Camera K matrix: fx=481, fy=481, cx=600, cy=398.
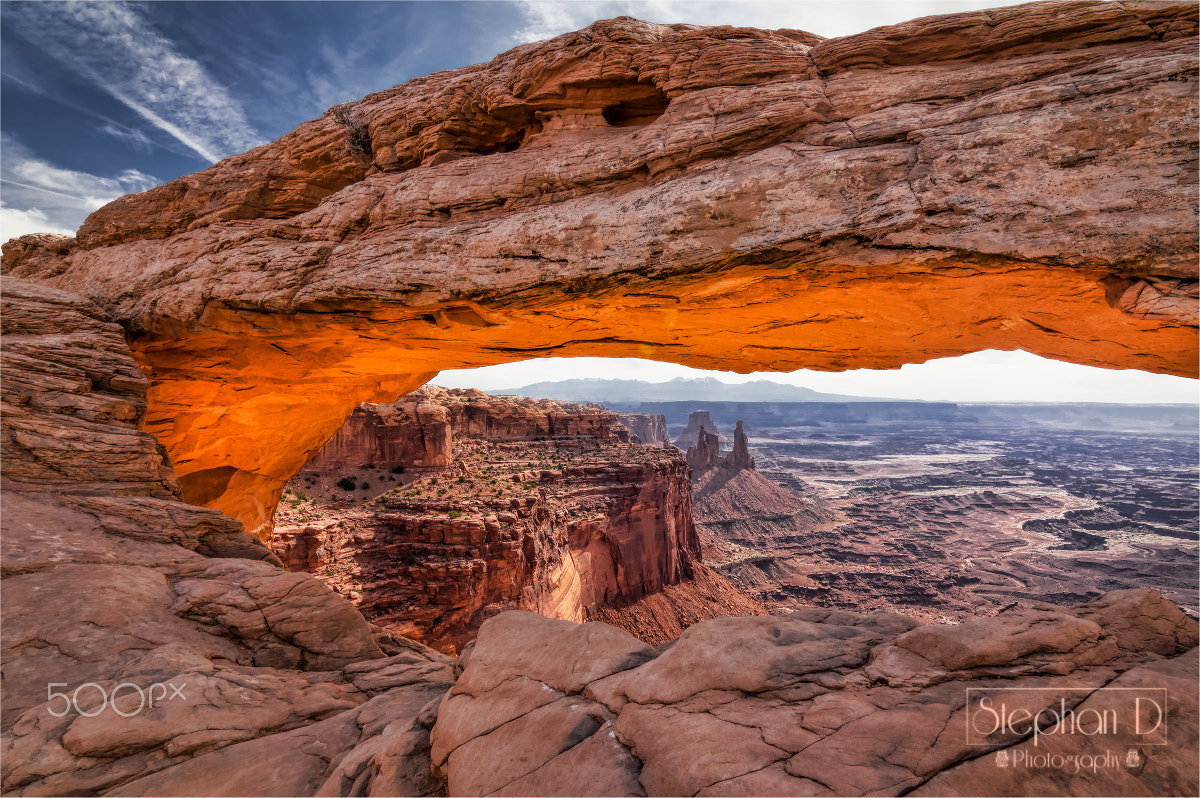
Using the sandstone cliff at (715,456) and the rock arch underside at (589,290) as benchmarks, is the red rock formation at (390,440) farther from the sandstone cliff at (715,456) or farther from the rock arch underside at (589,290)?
the sandstone cliff at (715,456)

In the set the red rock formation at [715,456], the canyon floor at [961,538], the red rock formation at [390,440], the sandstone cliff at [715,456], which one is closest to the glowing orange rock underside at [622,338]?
the red rock formation at [390,440]

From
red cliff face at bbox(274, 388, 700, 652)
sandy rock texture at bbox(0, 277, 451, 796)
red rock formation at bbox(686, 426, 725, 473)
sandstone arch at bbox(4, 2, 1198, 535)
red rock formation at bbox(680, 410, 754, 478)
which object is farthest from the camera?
red rock formation at bbox(686, 426, 725, 473)

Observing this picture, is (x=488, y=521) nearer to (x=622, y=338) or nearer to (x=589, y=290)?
(x=622, y=338)

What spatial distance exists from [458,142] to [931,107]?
26.5 feet

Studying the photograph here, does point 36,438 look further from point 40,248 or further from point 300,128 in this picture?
point 40,248

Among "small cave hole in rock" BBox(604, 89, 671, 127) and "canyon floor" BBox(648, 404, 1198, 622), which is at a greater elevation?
"small cave hole in rock" BBox(604, 89, 671, 127)

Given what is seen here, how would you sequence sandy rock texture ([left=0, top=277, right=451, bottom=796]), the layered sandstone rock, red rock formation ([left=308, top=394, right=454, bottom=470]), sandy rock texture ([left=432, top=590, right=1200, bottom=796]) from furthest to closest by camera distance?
1. the layered sandstone rock
2. red rock formation ([left=308, top=394, right=454, bottom=470])
3. sandy rock texture ([left=0, top=277, right=451, bottom=796])
4. sandy rock texture ([left=432, top=590, right=1200, bottom=796])

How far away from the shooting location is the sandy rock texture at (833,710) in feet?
10.2

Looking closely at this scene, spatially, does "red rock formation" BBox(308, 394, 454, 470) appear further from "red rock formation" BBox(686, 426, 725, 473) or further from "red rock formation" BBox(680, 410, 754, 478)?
"red rock formation" BBox(686, 426, 725, 473)

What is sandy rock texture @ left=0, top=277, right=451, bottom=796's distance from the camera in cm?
429

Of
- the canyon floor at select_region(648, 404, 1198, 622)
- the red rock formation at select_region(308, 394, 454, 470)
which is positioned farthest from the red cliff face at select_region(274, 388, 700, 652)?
the canyon floor at select_region(648, 404, 1198, 622)

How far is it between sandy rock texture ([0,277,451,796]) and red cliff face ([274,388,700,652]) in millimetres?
15347

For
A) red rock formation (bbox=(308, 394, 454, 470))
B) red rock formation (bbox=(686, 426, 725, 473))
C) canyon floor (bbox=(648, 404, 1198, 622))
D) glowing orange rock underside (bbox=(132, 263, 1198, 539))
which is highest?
glowing orange rock underside (bbox=(132, 263, 1198, 539))

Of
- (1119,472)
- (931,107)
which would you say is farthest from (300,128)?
(1119,472)
